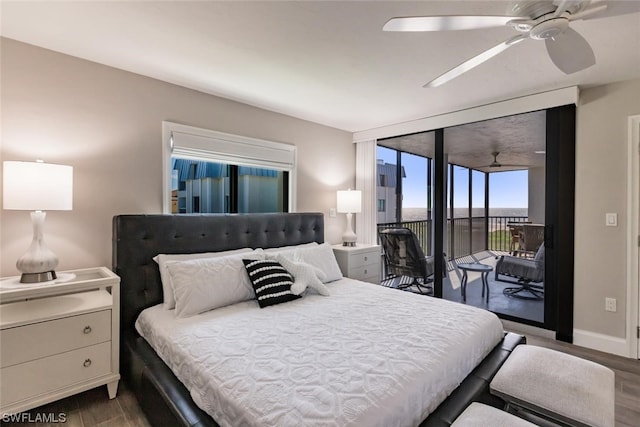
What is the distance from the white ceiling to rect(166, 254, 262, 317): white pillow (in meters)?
1.55

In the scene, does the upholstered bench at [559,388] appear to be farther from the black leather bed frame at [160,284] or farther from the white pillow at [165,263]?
the white pillow at [165,263]

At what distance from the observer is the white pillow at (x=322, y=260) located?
279cm

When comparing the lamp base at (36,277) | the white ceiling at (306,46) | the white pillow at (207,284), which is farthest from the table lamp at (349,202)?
the lamp base at (36,277)

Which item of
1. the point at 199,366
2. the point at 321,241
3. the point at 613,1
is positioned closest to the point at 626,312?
the point at 613,1

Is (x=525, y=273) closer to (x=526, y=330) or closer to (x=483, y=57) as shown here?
(x=526, y=330)

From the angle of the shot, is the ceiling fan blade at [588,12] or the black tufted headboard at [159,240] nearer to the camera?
the ceiling fan blade at [588,12]

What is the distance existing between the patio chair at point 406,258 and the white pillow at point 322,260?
4.47 ft

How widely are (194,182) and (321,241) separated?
5.23ft

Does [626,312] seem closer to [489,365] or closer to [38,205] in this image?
[489,365]

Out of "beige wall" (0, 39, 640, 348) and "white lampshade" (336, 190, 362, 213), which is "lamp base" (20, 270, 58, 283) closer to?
"beige wall" (0, 39, 640, 348)

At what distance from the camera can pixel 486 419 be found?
47.1 inches

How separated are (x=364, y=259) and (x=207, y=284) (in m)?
2.13

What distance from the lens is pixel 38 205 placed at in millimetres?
1771

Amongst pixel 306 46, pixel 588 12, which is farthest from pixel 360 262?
pixel 588 12
